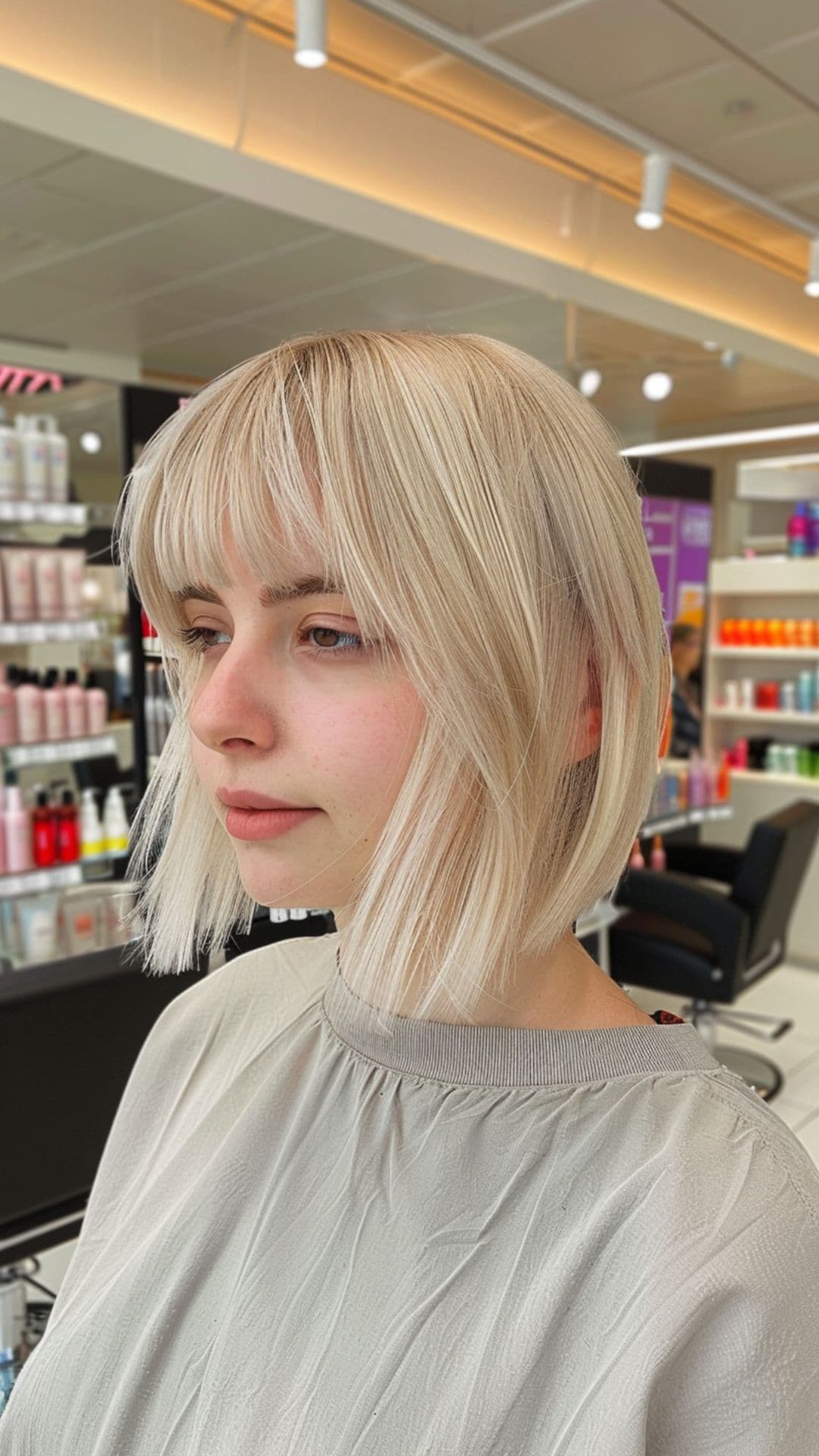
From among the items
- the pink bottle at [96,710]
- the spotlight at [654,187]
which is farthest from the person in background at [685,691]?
the pink bottle at [96,710]

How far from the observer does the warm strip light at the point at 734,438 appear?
129 inches

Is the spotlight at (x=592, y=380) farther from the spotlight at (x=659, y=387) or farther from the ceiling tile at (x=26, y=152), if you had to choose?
→ the ceiling tile at (x=26, y=152)

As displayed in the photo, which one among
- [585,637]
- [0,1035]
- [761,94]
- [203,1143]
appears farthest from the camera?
[761,94]

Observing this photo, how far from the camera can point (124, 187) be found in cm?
268

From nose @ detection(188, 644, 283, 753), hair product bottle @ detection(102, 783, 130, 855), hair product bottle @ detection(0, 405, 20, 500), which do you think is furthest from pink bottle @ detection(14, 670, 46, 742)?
nose @ detection(188, 644, 283, 753)

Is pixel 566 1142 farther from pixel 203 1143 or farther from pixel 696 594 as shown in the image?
pixel 696 594

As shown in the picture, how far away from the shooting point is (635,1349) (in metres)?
0.56

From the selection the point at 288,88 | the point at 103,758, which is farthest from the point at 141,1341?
the point at 288,88

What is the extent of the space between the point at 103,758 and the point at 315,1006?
235cm

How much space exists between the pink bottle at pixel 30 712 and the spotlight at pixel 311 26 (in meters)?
1.65

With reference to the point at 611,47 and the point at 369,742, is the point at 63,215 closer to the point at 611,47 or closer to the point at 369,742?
the point at 611,47

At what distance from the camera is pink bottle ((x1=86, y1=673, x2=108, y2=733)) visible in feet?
9.77

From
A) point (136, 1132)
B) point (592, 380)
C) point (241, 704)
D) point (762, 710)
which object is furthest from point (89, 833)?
point (762, 710)

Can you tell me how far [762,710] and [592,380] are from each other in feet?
5.35
